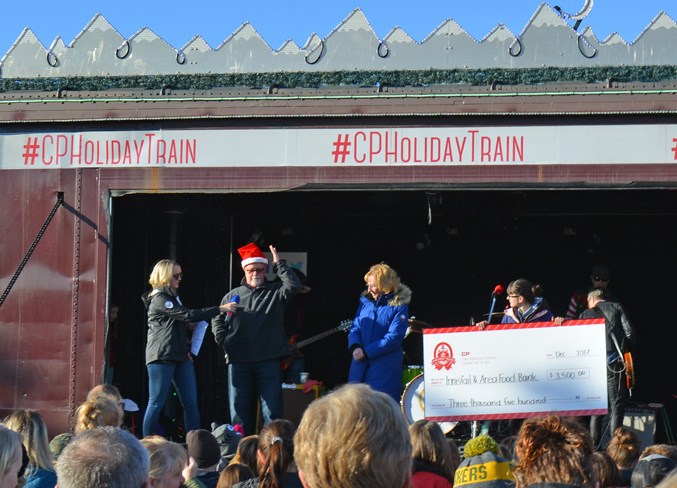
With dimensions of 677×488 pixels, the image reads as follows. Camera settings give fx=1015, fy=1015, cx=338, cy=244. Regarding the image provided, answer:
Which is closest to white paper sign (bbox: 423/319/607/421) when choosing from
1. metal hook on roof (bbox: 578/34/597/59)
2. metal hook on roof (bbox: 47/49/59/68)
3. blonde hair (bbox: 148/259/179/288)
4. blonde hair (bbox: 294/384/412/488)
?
metal hook on roof (bbox: 578/34/597/59)

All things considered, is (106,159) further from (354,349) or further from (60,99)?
(354,349)

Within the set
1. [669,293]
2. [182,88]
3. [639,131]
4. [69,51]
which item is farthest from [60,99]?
[669,293]

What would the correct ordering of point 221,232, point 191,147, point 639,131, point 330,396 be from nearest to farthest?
point 330,396 < point 639,131 < point 191,147 < point 221,232

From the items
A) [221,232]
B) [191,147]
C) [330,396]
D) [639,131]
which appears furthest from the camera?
[221,232]

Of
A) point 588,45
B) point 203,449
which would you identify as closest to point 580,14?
point 588,45

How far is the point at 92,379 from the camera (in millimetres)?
8781

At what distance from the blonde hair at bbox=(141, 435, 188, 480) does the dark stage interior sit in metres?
5.49

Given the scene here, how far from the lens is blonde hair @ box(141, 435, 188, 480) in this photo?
4.25 m

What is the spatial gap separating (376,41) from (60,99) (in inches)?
111

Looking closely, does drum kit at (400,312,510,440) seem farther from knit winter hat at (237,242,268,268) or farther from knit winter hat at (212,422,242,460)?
knit winter hat at (212,422,242,460)

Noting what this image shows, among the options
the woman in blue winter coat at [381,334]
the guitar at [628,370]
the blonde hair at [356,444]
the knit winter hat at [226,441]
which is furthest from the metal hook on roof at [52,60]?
the blonde hair at [356,444]

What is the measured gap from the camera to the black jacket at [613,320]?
8.87 meters

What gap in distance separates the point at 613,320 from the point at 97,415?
499cm

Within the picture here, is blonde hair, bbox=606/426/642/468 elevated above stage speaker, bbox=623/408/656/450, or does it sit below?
above
